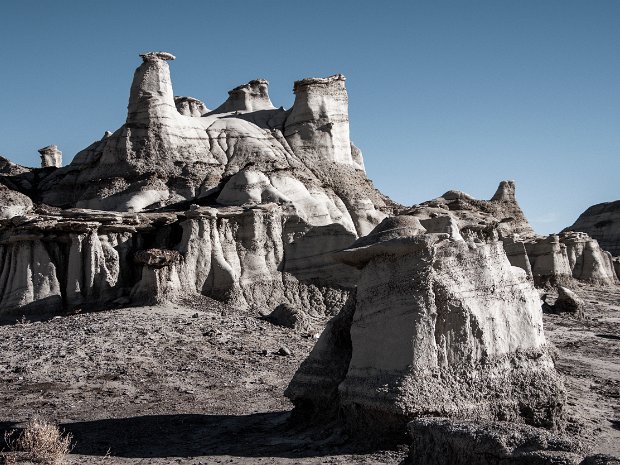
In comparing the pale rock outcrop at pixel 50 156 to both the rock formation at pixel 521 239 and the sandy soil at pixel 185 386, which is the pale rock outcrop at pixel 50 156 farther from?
the sandy soil at pixel 185 386

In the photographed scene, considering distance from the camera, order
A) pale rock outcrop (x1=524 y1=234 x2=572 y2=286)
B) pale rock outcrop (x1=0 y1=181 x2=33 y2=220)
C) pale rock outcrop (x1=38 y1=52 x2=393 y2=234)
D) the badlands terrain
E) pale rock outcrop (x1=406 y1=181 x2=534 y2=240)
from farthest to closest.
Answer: pale rock outcrop (x1=524 y1=234 x2=572 y2=286) → pale rock outcrop (x1=406 y1=181 x2=534 y2=240) → pale rock outcrop (x1=38 y1=52 x2=393 y2=234) → pale rock outcrop (x1=0 y1=181 x2=33 y2=220) → the badlands terrain

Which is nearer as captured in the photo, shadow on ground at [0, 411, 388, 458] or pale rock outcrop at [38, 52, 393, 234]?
shadow on ground at [0, 411, 388, 458]

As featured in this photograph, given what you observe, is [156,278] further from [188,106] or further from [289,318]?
[188,106]

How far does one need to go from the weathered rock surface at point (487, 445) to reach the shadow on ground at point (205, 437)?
1.50 m

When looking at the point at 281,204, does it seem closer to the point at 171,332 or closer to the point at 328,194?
the point at 328,194

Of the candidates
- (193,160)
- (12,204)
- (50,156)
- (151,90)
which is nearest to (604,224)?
(193,160)

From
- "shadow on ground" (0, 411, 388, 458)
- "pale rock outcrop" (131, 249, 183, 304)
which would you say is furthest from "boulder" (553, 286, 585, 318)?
"shadow on ground" (0, 411, 388, 458)

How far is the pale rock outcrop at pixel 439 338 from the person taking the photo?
7836 millimetres

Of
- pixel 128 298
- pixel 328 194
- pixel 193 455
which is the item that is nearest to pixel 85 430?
pixel 193 455

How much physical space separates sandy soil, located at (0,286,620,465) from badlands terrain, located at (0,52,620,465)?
0.06 metres

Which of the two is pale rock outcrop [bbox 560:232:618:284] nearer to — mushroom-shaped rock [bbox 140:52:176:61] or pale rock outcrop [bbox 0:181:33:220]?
mushroom-shaped rock [bbox 140:52:176:61]

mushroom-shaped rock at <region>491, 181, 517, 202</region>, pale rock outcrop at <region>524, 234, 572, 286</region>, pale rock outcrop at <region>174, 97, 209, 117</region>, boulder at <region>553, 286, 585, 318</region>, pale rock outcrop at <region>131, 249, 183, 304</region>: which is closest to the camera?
pale rock outcrop at <region>131, 249, 183, 304</region>

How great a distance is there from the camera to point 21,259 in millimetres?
19812

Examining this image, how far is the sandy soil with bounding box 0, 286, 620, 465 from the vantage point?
841cm
